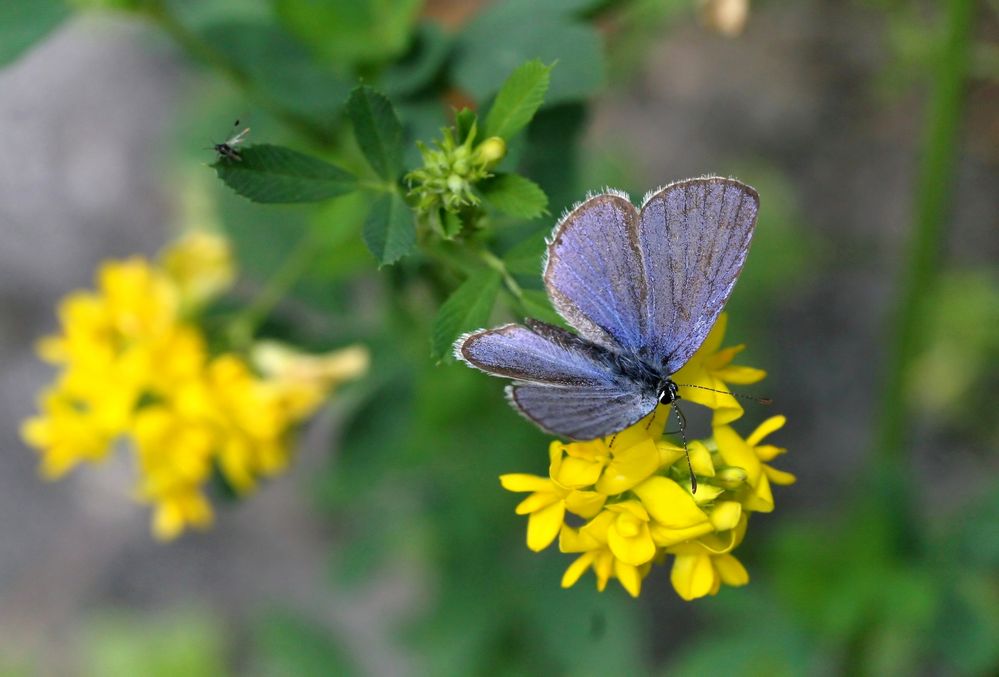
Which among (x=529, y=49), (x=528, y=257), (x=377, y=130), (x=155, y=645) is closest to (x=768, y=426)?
(x=528, y=257)

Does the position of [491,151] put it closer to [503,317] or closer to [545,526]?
[545,526]

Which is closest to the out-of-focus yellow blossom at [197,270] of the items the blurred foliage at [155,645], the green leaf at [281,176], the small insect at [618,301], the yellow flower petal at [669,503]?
the green leaf at [281,176]

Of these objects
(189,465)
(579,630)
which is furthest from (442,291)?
(579,630)

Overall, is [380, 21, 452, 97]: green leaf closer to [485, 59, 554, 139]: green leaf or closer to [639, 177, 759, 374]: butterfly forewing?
[485, 59, 554, 139]: green leaf

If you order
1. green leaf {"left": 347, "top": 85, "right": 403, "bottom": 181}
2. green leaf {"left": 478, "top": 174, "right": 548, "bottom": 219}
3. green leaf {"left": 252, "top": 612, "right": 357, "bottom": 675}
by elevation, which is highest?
green leaf {"left": 347, "top": 85, "right": 403, "bottom": 181}

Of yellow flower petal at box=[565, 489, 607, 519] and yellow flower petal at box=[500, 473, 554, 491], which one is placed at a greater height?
yellow flower petal at box=[500, 473, 554, 491]

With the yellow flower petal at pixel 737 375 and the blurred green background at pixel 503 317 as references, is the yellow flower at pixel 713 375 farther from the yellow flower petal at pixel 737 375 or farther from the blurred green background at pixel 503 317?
the blurred green background at pixel 503 317

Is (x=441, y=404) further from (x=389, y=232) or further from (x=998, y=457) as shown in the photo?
(x=998, y=457)

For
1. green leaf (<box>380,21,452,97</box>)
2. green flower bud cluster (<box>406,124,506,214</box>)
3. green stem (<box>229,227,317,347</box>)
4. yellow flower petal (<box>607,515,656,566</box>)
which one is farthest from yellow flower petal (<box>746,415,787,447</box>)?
green stem (<box>229,227,317,347</box>)

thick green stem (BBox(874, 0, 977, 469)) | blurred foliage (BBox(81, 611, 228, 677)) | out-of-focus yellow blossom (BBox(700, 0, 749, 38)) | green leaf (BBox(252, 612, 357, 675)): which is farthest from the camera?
blurred foliage (BBox(81, 611, 228, 677))
